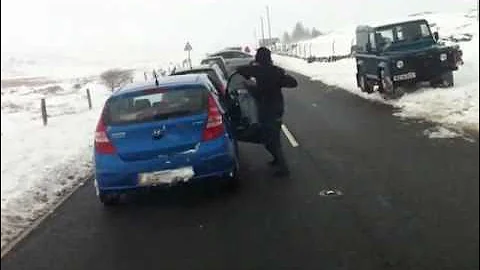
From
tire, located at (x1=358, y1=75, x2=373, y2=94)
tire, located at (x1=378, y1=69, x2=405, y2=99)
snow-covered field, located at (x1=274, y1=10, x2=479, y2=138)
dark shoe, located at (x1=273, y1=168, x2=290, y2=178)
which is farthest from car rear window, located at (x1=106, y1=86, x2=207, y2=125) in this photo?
tire, located at (x1=358, y1=75, x2=373, y2=94)

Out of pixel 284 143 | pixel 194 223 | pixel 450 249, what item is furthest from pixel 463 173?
pixel 284 143

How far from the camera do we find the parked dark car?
17141 mm

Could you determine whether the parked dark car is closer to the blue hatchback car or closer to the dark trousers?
the dark trousers

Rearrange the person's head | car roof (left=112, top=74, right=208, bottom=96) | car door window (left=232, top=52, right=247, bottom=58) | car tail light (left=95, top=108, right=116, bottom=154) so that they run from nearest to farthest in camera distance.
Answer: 1. car tail light (left=95, top=108, right=116, bottom=154)
2. car roof (left=112, top=74, right=208, bottom=96)
3. the person's head
4. car door window (left=232, top=52, right=247, bottom=58)

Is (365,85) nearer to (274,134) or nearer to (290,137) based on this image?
(290,137)

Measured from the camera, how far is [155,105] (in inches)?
306

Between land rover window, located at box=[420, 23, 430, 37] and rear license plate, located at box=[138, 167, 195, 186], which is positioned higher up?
land rover window, located at box=[420, 23, 430, 37]

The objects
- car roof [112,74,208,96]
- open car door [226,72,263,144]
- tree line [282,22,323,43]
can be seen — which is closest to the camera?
car roof [112,74,208,96]

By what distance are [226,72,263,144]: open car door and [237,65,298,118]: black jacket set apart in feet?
0.73

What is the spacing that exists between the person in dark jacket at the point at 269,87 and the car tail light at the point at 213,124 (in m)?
0.99

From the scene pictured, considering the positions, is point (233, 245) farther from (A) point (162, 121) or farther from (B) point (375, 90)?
(B) point (375, 90)

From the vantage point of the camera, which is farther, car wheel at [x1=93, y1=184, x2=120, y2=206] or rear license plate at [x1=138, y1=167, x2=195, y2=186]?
car wheel at [x1=93, y1=184, x2=120, y2=206]

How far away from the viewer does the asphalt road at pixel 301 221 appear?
5188mm

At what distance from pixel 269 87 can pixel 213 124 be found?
1.31 metres
